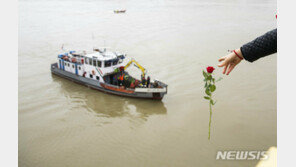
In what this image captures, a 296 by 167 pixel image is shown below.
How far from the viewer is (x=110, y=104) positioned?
46.1ft

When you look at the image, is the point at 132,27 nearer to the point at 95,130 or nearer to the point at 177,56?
the point at 177,56

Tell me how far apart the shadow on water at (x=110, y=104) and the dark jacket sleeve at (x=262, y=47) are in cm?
1076

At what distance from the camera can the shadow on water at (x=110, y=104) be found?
1309 cm

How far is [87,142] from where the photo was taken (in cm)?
1046

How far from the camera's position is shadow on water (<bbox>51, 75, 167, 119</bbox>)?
515 inches

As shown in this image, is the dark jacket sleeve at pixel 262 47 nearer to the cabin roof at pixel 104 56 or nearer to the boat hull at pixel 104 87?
the boat hull at pixel 104 87

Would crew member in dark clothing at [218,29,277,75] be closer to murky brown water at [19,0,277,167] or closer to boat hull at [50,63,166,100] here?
murky brown water at [19,0,277,167]

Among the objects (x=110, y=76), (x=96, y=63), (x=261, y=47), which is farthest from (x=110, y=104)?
(x=261, y=47)

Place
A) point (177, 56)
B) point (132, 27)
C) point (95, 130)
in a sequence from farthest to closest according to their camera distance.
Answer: point (132, 27) → point (177, 56) → point (95, 130)

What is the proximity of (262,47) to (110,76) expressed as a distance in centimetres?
1393

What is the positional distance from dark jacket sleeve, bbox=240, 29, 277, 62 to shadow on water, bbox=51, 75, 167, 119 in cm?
1076

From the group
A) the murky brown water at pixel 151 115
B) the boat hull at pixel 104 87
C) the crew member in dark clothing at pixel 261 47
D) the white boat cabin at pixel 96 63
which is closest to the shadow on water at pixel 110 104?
the murky brown water at pixel 151 115

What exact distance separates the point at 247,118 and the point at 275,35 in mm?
11338

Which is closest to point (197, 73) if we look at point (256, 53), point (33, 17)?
point (256, 53)
